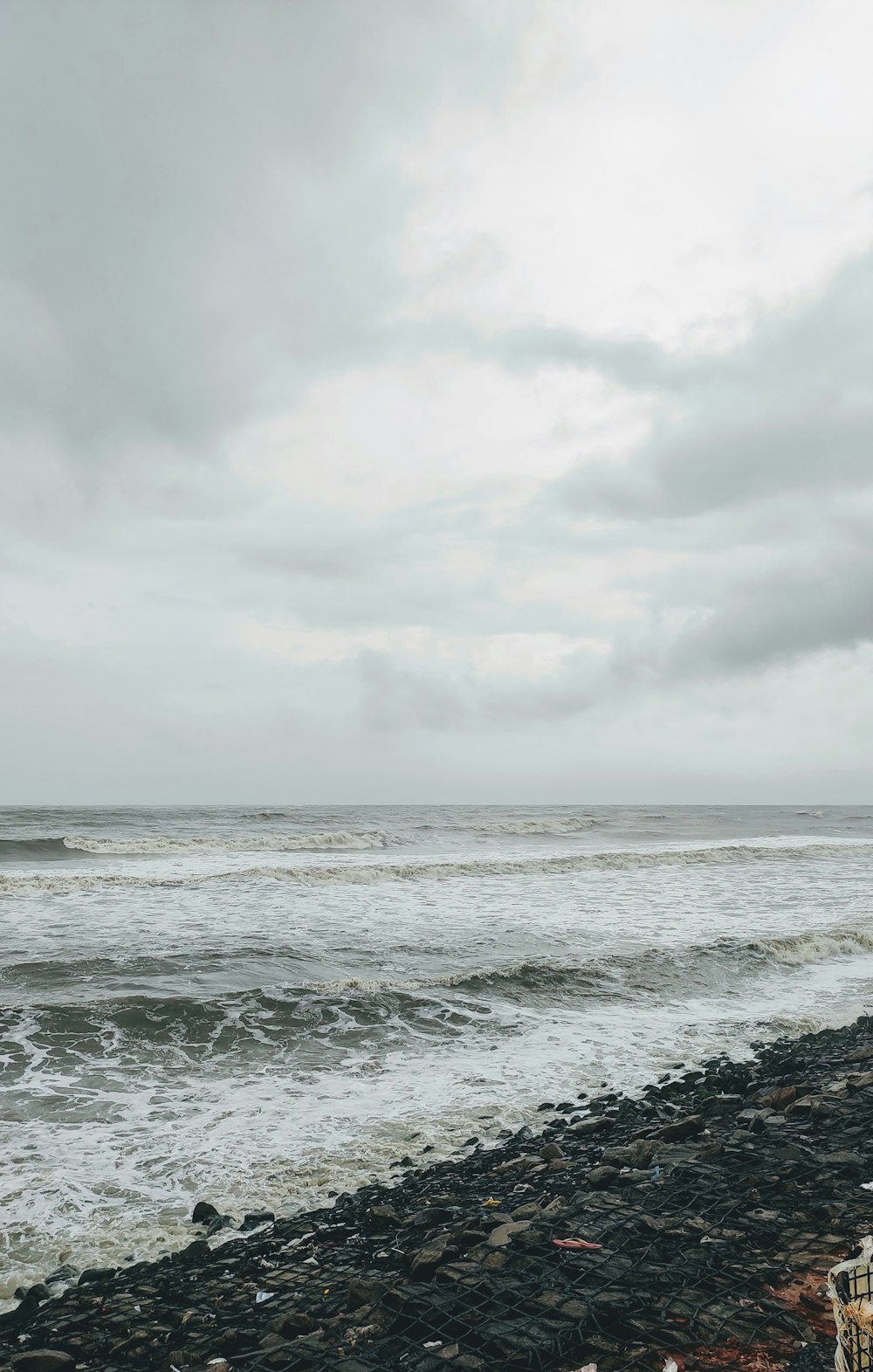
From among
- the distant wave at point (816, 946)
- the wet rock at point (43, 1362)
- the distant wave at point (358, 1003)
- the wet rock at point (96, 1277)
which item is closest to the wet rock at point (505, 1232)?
the wet rock at point (43, 1362)

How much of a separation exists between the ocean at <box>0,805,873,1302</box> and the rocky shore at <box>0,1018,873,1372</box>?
2.08 ft

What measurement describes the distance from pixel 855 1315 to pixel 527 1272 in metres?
2.27

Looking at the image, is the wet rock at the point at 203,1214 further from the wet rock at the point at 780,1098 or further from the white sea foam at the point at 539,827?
the white sea foam at the point at 539,827

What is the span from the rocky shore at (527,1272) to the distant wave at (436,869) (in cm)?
1783

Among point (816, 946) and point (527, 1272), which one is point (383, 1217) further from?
point (816, 946)

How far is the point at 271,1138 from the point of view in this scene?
6.63 meters

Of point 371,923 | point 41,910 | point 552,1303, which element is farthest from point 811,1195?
point 41,910

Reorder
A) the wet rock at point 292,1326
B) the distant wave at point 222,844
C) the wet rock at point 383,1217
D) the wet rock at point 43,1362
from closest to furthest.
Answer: the wet rock at point 43,1362, the wet rock at point 292,1326, the wet rock at point 383,1217, the distant wave at point 222,844

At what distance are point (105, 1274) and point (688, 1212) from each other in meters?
3.49

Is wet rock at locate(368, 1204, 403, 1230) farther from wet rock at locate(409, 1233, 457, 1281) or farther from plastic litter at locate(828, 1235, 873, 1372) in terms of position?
plastic litter at locate(828, 1235, 873, 1372)

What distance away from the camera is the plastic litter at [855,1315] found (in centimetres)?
222

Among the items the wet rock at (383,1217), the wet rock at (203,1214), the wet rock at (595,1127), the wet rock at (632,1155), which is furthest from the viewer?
the wet rock at (595,1127)

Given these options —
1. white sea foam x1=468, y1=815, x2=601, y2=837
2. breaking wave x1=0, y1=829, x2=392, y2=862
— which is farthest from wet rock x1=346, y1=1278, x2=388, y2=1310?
white sea foam x1=468, y1=815, x2=601, y2=837

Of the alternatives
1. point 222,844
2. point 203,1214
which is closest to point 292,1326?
point 203,1214
